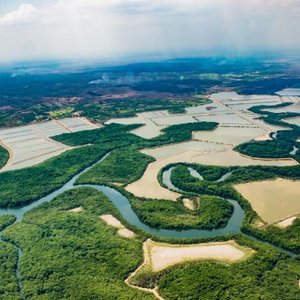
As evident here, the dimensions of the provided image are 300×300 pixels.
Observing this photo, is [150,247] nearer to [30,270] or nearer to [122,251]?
[122,251]

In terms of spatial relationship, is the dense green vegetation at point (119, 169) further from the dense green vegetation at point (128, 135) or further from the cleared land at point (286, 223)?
the cleared land at point (286, 223)

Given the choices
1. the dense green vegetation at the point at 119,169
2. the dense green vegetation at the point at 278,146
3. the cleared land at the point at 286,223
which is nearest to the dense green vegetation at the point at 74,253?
the dense green vegetation at the point at 119,169

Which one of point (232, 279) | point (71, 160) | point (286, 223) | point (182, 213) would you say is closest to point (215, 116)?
point (71, 160)

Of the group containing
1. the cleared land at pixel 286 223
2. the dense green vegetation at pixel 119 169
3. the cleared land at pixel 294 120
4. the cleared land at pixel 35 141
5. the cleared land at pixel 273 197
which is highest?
the cleared land at pixel 286 223

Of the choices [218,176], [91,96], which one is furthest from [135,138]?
[91,96]

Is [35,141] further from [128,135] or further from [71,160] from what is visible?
[128,135]
